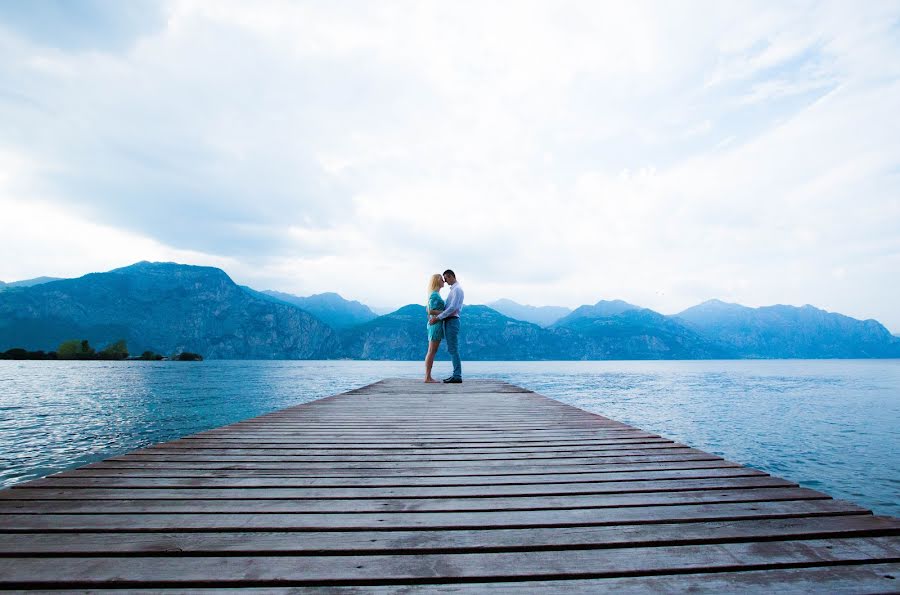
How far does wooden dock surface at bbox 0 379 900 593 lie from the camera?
2080 mm

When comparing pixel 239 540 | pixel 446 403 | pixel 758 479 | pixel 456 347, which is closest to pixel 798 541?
pixel 758 479

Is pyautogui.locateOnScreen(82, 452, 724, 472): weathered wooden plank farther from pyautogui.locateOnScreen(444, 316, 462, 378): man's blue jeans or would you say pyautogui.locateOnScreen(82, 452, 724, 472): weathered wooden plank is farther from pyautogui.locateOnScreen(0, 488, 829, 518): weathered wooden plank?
pyautogui.locateOnScreen(444, 316, 462, 378): man's blue jeans

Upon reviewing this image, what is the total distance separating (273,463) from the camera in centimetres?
431

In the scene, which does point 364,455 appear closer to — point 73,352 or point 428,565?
point 428,565

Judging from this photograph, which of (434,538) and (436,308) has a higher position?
(436,308)

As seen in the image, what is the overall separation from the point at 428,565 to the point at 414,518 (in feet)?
2.11

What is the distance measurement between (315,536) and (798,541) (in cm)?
267

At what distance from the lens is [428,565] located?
7.22 feet

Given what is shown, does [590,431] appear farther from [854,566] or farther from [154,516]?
[154,516]

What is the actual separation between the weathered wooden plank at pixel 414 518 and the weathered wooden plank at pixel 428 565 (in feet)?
1.24

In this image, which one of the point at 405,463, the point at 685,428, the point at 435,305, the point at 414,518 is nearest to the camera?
the point at 414,518

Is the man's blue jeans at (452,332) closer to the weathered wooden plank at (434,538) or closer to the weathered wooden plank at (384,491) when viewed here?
Result: the weathered wooden plank at (384,491)

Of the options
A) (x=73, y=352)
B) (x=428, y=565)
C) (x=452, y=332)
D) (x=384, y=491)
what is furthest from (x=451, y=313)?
(x=73, y=352)

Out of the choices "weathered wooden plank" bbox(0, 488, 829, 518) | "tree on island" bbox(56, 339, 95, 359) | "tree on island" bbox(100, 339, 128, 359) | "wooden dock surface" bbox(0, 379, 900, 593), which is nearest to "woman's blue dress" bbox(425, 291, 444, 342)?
"wooden dock surface" bbox(0, 379, 900, 593)
